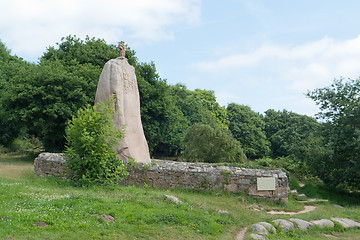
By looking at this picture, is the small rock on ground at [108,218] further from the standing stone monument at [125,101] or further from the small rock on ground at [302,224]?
the standing stone monument at [125,101]

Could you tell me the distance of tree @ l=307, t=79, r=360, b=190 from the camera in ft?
54.1

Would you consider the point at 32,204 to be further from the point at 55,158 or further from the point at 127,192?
the point at 55,158

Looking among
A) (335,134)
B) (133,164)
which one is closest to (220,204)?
(133,164)

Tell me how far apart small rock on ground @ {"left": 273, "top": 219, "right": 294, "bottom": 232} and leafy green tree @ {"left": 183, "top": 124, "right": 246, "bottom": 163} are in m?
14.6

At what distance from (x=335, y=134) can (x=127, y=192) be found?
1157cm

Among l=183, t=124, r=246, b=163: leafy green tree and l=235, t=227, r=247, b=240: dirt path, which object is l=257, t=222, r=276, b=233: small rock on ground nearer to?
l=235, t=227, r=247, b=240: dirt path

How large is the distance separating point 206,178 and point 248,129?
3660cm

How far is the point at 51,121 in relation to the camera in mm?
22609

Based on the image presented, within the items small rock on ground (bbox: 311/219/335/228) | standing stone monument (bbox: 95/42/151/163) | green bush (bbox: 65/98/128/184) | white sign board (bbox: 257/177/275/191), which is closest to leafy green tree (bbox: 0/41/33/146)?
standing stone monument (bbox: 95/42/151/163)

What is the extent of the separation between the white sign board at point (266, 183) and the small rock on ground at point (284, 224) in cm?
265

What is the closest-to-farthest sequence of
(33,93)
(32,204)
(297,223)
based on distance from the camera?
(32,204) → (297,223) → (33,93)

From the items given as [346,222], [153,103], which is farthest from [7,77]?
[346,222]

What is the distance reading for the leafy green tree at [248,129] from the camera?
4722 centimetres

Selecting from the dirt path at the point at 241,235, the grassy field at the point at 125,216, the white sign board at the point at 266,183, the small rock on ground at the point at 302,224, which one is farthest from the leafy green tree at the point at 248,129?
the dirt path at the point at 241,235
